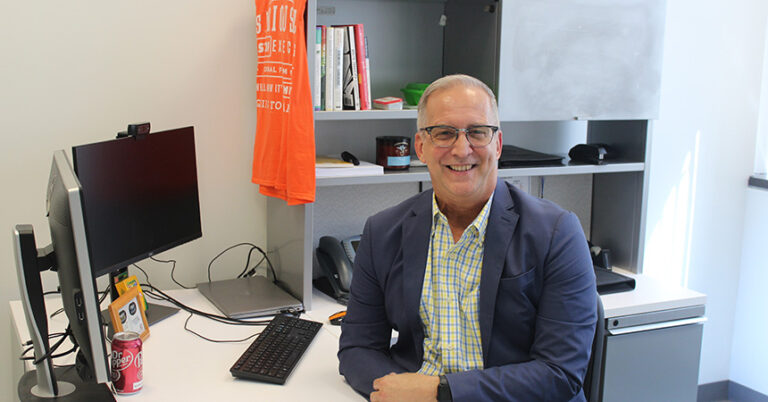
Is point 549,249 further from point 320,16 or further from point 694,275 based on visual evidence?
point 694,275

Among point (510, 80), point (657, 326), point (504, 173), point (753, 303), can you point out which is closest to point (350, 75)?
point (510, 80)

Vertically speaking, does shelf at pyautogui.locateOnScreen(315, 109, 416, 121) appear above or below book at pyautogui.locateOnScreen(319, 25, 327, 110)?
below

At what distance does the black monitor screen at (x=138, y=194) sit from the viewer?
1805mm

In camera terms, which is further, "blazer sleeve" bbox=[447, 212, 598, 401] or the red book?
the red book

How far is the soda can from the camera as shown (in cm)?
154

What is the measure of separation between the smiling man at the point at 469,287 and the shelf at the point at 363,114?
55cm

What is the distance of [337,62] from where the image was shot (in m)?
2.16

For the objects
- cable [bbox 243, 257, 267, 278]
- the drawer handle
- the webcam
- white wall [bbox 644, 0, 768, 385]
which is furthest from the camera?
white wall [bbox 644, 0, 768, 385]

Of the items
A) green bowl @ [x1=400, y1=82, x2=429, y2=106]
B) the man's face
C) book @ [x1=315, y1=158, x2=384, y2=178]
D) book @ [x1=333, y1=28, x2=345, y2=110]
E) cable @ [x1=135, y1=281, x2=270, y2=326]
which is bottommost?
cable @ [x1=135, y1=281, x2=270, y2=326]

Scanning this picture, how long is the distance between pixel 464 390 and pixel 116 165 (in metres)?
1.11

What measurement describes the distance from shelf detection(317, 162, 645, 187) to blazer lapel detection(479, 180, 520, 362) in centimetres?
67

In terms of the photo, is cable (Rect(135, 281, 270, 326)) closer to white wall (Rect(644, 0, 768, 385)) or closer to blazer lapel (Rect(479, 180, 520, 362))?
blazer lapel (Rect(479, 180, 520, 362))

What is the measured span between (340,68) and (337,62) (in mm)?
21

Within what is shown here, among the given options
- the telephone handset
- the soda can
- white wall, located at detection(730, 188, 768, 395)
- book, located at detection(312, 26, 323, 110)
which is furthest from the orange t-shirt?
white wall, located at detection(730, 188, 768, 395)
